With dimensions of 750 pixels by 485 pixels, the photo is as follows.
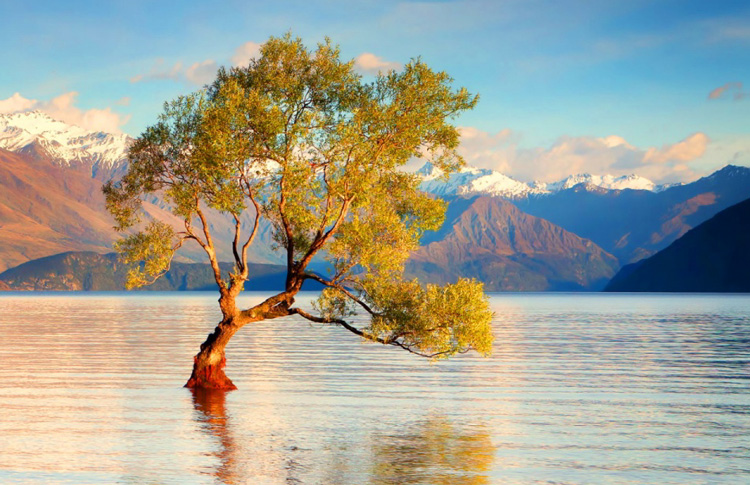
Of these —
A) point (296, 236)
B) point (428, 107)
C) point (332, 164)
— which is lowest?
point (296, 236)

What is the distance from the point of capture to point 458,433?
137 feet

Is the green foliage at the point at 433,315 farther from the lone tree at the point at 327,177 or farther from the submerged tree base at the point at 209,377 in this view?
the submerged tree base at the point at 209,377

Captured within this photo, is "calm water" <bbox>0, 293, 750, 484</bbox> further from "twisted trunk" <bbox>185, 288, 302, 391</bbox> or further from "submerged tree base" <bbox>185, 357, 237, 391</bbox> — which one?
"twisted trunk" <bbox>185, 288, 302, 391</bbox>

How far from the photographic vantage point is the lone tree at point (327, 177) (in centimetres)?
5016

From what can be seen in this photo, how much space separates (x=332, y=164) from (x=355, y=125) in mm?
2642

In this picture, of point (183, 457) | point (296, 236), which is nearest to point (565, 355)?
point (296, 236)

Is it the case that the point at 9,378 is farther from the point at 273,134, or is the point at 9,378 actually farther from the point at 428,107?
the point at 428,107

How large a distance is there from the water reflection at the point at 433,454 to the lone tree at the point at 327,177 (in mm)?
8271

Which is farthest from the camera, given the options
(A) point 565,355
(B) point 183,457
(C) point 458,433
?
(A) point 565,355

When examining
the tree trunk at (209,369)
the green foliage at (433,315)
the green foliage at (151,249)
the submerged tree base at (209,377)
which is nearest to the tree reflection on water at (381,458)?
the green foliage at (433,315)

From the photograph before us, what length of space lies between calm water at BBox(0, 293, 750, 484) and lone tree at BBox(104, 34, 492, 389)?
5.77 meters

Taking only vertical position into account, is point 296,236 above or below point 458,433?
above

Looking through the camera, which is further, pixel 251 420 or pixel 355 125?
pixel 355 125

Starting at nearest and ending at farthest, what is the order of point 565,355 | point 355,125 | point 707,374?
point 355,125, point 707,374, point 565,355
